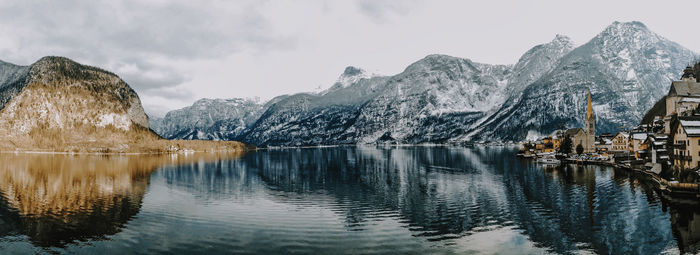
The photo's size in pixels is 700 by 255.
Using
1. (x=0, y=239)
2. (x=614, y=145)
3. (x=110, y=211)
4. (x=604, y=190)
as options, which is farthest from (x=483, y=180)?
(x=614, y=145)

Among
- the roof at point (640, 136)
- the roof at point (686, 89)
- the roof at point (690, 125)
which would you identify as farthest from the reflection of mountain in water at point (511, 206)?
the roof at point (686, 89)

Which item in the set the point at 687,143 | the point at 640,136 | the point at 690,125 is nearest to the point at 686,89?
the point at 640,136

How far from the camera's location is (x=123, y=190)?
92.7 m

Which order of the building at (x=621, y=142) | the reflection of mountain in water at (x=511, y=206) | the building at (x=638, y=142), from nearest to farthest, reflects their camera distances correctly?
the reflection of mountain in water at (x=511, y=206) → the building at (x=638, y=142) → the building at (x=621, y=142)

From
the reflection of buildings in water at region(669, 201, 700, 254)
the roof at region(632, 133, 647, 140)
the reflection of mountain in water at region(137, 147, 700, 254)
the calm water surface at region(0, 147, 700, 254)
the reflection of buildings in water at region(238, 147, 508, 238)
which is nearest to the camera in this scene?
the reflection of buildings in water at region(669, 201, 700, 254)

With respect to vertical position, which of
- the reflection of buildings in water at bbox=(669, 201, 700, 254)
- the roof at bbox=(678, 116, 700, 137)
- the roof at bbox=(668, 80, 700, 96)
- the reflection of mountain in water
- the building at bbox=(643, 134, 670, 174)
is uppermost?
the roof at bbox=(668, 80, 700, 96)

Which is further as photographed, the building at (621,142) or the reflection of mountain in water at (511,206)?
the building at (621,142)

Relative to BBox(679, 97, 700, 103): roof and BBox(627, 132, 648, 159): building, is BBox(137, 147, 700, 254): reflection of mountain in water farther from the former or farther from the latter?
BBox(679, 97, 700, 103): roof

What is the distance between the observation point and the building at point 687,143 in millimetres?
81812

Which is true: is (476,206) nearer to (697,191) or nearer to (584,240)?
(584,240)

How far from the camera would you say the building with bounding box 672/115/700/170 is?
81.8 metres

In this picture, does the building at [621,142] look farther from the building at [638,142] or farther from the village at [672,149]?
the building at [638,142]

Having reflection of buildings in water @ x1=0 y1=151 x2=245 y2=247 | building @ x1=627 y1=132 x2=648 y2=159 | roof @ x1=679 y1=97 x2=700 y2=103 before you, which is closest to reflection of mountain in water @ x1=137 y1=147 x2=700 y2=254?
reflection of buildings in water @ x1=0 y1=151 x2=245 y2=247

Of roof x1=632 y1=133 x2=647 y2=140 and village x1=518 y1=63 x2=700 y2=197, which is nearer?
village x1=518 y1=63 x2=700 y2=197
